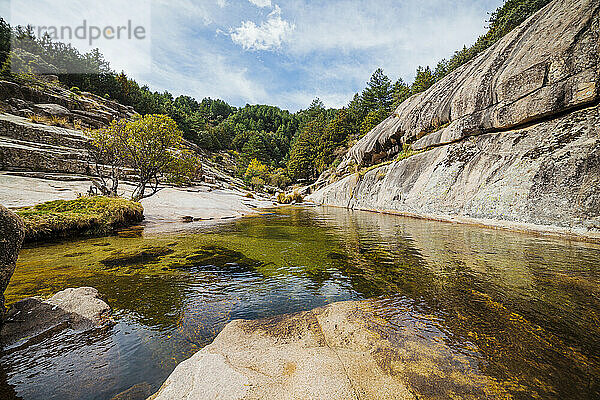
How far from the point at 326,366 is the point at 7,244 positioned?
190 inches

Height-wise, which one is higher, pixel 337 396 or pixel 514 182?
pixel 514 182

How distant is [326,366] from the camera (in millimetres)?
2562

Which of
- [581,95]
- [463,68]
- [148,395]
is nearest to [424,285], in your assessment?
[148,395]

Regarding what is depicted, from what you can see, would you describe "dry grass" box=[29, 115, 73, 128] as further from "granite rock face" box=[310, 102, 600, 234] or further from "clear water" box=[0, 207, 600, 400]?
"granite rock face" box=[310, 102, 600, 234]

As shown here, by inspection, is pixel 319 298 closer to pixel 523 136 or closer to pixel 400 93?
pixel 523 136

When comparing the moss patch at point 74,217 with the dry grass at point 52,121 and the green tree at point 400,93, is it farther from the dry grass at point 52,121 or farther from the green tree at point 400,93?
the green tree at point 400,93

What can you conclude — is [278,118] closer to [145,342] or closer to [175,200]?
[175,200]

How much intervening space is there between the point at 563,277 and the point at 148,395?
A: 333 inches

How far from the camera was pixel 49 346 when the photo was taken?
3033 mm

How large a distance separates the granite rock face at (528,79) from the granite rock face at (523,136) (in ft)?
0.16

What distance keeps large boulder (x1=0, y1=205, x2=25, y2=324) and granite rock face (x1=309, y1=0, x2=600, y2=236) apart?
17.4 metres

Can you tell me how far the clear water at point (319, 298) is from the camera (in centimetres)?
257

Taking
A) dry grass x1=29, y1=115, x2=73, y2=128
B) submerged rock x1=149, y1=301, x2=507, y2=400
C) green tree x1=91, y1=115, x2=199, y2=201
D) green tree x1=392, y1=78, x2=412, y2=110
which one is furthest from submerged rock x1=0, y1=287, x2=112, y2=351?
green tree x1=392, y1=78, x2=412, y2=110

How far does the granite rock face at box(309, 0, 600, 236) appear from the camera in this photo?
10.5 metres
